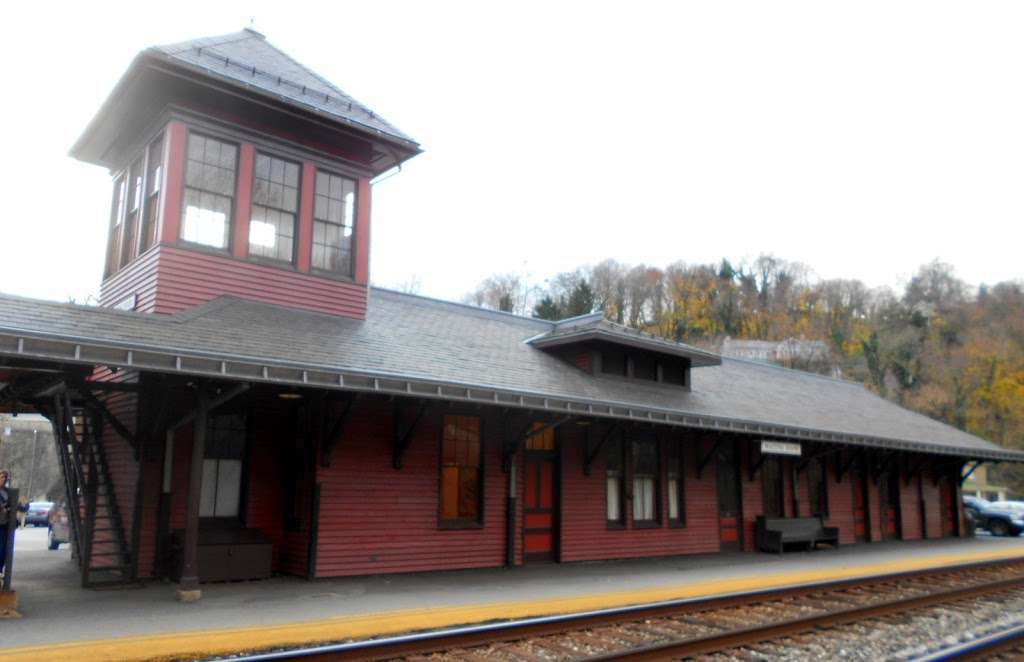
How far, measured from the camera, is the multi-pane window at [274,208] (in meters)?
13.4

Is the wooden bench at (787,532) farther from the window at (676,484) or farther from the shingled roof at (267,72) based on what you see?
the shingled roof at (267,72)

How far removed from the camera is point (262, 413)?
12188 millimetres

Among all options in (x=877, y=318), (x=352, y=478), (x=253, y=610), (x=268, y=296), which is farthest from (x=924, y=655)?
(x=877, y=318)

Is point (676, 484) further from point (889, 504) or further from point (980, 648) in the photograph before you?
point (889, 504)

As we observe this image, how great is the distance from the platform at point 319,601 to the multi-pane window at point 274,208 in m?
5.44

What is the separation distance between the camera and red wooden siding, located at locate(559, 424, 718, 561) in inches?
585

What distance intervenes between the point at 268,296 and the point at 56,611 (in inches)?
228

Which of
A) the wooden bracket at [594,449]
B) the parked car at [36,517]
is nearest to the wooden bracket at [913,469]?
the wooden bracket at [594,449]

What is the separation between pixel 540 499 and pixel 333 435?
4.70 metres

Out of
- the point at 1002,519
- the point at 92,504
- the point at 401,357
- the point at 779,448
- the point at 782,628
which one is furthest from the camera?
the point at 1002,519

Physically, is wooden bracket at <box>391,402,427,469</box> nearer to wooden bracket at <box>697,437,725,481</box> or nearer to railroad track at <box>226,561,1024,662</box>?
railroad track at <box>226,561,1024,662</box>

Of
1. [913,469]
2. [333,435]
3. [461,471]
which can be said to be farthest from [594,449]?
[913,469]

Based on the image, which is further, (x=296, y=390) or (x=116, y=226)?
(x=116, y=226)

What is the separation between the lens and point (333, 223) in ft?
46.8
